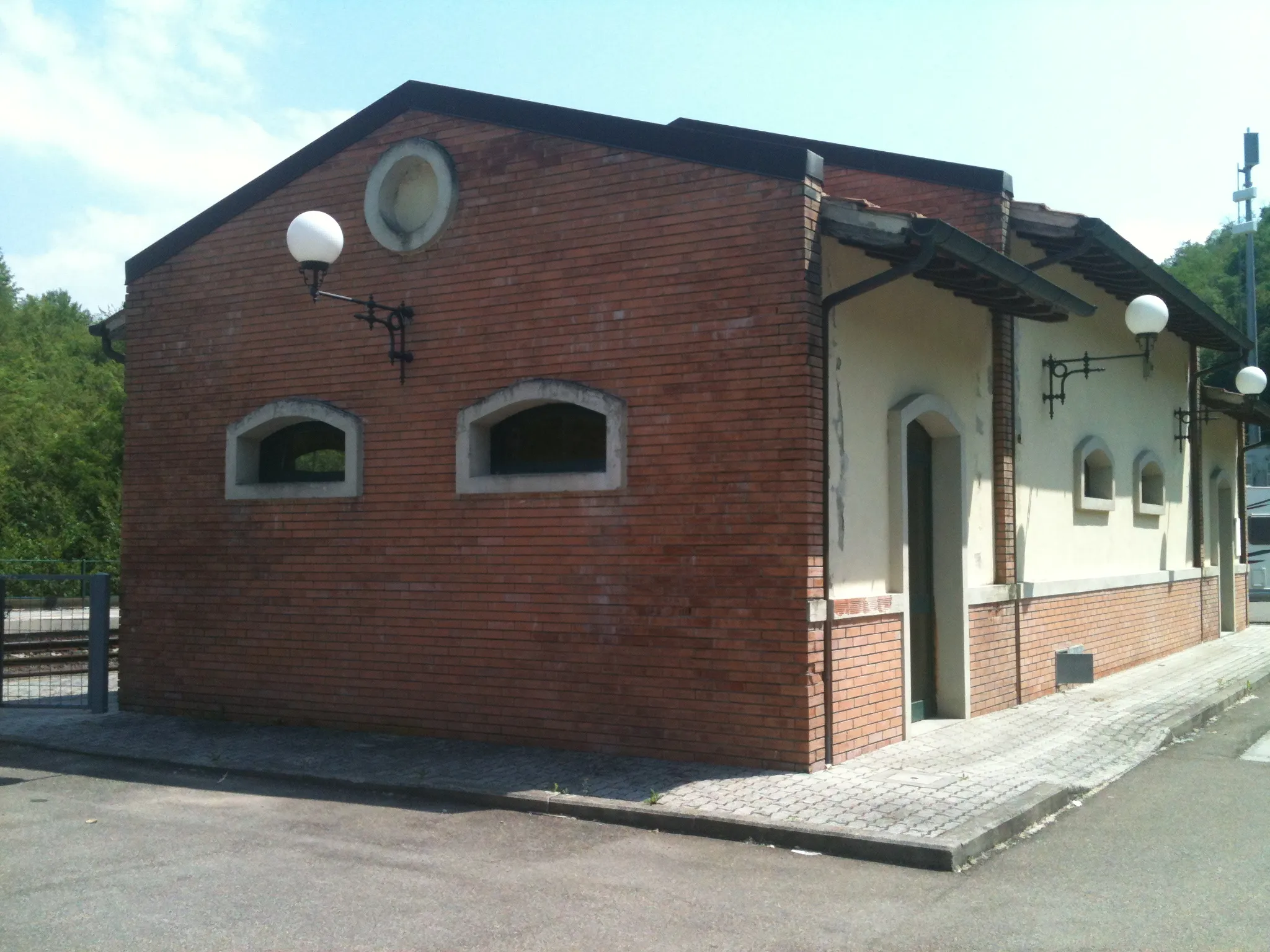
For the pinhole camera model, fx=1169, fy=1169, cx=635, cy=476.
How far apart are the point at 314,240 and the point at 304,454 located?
2.75 m

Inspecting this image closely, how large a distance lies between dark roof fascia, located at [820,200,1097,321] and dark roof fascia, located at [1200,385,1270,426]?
32.3 feet

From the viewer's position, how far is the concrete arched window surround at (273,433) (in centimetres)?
1008

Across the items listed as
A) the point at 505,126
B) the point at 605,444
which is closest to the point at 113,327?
the point at 505,126

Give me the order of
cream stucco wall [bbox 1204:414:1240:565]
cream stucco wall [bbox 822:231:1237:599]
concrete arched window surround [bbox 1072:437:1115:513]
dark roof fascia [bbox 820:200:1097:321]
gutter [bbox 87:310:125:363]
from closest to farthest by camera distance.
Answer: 1. dark roof fascia [bbox 820:200:1097:321]
2. cream stucco wall [bbox 822:231:1237:599]
3. gutter [bbox 87:310:125:363]
4. concrete arched window surround [bbox 1072:437:1115:513]
5. cream stucco wall [bbox 1204:414:1240:565]

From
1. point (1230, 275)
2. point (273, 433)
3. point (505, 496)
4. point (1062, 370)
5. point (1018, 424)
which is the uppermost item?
point (1230, 275)

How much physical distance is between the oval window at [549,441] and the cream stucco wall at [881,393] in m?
1.85

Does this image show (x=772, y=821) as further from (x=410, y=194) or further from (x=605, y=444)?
(x=410, y=194)

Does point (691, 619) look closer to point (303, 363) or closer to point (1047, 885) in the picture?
point (1047, 885)

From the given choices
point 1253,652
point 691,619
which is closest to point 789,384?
point 691,619

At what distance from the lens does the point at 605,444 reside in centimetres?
906

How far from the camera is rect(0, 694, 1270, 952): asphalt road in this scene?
5016mm

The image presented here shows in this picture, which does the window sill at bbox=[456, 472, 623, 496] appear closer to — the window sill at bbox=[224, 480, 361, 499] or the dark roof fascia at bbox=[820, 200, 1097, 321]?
the window sill at bbox=[224, 480, 361, 499]

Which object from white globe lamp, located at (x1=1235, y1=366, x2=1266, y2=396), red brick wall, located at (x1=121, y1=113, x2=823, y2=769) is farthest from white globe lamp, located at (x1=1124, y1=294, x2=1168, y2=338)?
white globe lamp, located at (x1=1235, y1=366, x2=1266, y2=396)

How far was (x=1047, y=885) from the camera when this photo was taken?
5.80 meters
